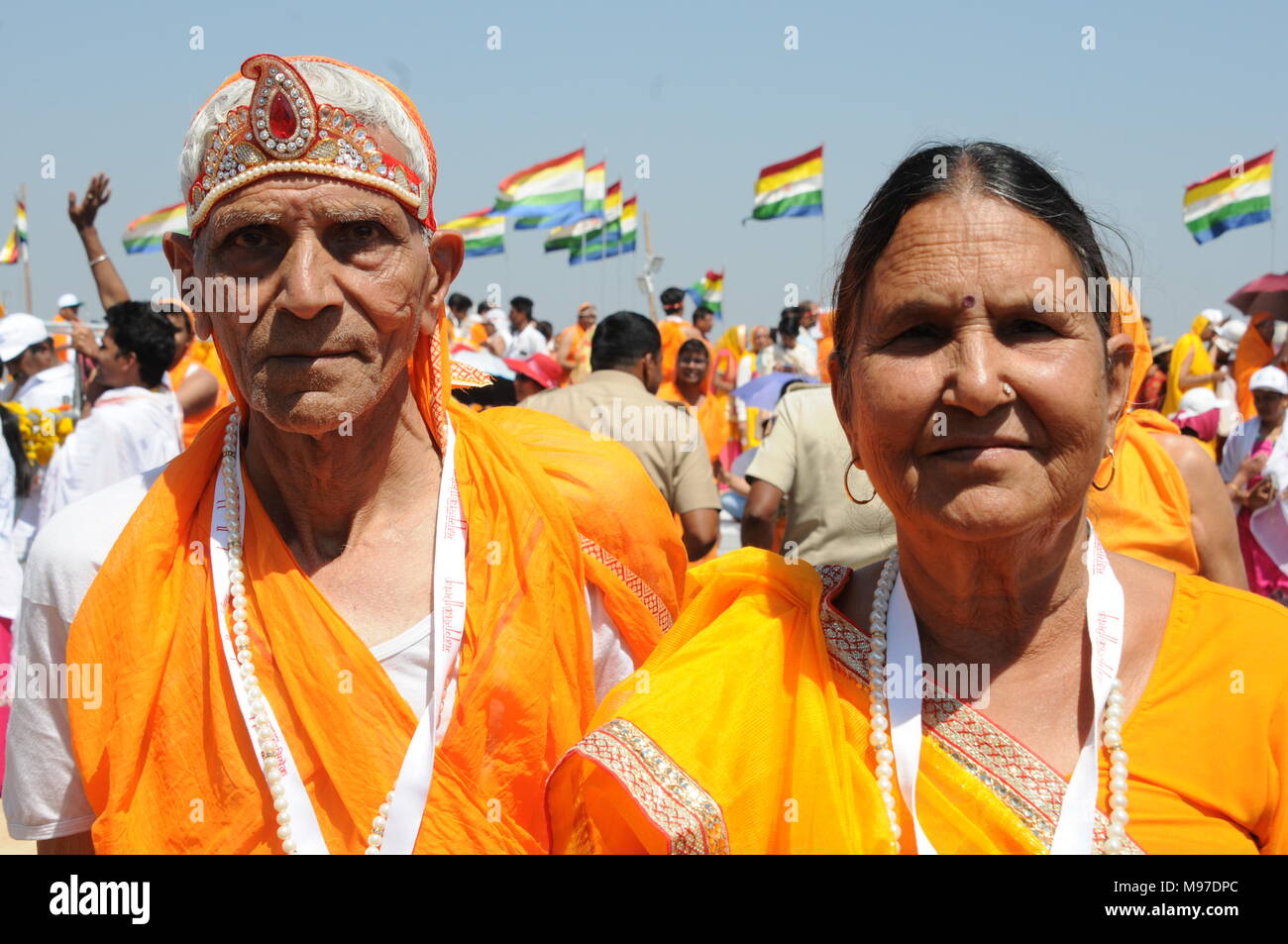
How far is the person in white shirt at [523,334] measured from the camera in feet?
55.8

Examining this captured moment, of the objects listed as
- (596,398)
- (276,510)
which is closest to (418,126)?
(276,510)

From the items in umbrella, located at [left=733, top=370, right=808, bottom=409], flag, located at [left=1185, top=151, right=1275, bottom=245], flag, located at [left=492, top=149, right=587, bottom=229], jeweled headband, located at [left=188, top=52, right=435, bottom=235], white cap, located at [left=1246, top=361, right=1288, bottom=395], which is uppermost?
flag, located at [left=492, top=149, right=587, bottom=229]

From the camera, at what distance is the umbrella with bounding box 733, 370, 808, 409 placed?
311 inches

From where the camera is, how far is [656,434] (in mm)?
6008

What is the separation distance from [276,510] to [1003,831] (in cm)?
146

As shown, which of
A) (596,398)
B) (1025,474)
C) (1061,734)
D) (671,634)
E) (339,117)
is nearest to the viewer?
(1025,474)

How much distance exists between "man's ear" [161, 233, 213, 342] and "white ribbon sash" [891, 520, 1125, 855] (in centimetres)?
139

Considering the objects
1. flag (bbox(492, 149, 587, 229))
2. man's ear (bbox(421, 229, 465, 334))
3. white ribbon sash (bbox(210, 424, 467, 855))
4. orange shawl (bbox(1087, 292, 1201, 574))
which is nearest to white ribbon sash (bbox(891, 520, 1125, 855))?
white ribbon sash (bbox(210, 424, 467, 855))

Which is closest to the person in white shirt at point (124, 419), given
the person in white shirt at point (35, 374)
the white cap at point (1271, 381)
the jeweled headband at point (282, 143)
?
the person in white shirt at point (35, 374)

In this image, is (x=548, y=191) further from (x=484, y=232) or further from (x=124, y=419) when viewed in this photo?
(x=124, y=419)

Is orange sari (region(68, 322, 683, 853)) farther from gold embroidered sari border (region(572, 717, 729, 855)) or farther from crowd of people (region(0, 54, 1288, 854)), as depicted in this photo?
gold embroidered sari border (region(572, 717, 729, 855))

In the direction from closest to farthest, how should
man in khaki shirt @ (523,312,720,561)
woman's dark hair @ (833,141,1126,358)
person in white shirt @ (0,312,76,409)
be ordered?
woman's dark hair @ (833,141,1126,358) < man in khaki shirt @ (523,312,720,561) < person in white shirt @ (0,312,76,409)

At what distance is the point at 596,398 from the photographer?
19.7 ft

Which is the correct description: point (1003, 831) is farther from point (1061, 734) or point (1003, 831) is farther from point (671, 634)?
point (671, 634)
